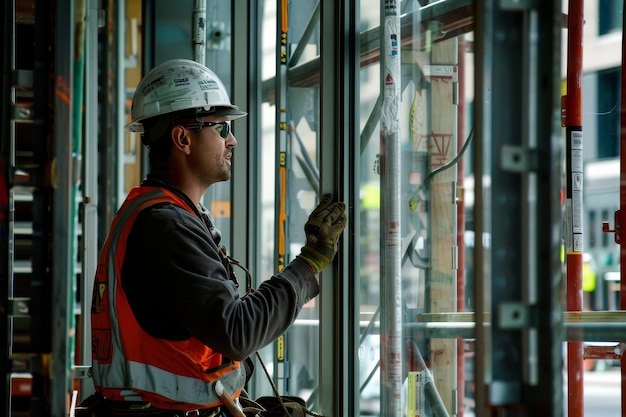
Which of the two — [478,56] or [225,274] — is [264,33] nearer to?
[225,274]

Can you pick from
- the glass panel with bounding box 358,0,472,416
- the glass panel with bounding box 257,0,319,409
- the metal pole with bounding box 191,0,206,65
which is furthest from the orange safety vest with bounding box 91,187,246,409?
the metal pole with bounding box 191,0,206,65

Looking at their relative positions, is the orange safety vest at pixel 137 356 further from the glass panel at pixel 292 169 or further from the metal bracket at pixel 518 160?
the glass panel at pixel 292 169

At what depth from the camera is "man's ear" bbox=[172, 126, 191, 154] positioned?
110 inches

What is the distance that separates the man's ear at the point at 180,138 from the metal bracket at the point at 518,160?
1444 millimetres

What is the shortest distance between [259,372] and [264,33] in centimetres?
181

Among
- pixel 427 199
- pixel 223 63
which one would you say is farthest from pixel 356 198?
pixel 223 63

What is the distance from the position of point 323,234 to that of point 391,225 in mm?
426

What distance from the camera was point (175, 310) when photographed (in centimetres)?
239

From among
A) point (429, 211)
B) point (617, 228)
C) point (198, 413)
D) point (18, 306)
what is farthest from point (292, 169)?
point (18, 306)

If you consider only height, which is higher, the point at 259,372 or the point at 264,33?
the point at 264,33

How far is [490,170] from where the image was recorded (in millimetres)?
1565

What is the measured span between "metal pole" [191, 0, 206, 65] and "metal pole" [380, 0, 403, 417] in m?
2.20

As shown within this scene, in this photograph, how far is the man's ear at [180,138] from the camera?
9.19 ft

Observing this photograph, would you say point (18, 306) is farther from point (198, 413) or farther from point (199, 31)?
point (199, 31)
